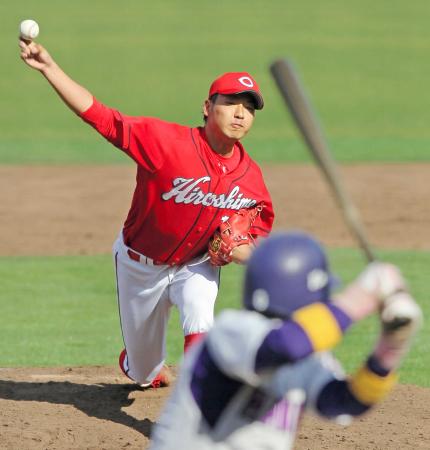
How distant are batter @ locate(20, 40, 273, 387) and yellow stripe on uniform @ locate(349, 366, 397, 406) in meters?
2.85

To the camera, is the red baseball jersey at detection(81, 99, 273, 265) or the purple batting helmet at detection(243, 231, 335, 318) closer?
the purple batting helmet at detection(243, 231, 335, 318)

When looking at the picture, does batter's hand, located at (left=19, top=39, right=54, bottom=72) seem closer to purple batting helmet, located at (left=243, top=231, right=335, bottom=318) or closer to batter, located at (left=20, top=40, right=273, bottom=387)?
batter, located at (left=20, top=40, right=273, bottom=387)

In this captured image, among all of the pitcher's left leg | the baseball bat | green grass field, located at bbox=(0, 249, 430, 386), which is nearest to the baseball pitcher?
the baseball bat

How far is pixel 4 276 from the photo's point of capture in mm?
11031

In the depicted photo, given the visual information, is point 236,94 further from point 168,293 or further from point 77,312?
point 77,312

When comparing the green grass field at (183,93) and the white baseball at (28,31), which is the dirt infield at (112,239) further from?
the white baseball at (28,31)

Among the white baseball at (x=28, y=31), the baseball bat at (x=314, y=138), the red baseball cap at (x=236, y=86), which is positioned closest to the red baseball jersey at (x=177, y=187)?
the red baseball cap at (x=236, y=86)

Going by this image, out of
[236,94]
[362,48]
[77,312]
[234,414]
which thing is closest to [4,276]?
[77,312]

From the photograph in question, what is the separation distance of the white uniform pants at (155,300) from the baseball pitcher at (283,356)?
2.77 m

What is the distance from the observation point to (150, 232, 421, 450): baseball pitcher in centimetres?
323

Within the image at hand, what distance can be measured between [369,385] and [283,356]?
0.39 meters

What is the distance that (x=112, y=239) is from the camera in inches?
511

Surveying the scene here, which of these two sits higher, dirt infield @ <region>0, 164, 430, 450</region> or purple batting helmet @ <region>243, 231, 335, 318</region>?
purple batting helmet @ <region>243, 231, 335, 318</region>

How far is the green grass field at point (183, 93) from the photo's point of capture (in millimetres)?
9438
